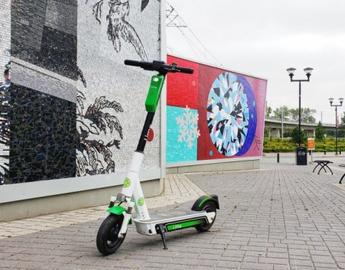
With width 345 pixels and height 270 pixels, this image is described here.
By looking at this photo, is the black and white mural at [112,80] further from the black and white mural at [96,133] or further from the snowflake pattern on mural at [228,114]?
the snowflake pattern on mural at [228,114]

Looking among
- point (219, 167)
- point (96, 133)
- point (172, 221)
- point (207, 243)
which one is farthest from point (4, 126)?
point (219, 167)

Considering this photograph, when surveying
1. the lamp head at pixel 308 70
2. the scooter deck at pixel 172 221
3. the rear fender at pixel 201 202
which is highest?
the lamp head at pixel 308 70

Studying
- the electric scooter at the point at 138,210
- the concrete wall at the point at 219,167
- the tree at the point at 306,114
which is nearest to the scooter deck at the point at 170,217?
the electric scooter at the point at 138,210

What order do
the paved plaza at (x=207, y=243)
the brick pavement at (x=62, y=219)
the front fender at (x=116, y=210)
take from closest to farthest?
the paved plaza at (x=207, y=243) < the front fender at (x=116, y=210) < the brick pavement at (x=62, y=219)

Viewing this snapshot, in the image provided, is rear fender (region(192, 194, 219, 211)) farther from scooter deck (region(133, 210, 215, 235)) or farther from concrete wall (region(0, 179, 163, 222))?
concrete wall (region(0, 179, 163, 222))

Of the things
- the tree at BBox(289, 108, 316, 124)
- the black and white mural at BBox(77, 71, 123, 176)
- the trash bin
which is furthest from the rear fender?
the tree at BBox(289, 108, 316, 124)

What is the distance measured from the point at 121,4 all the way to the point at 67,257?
575cm

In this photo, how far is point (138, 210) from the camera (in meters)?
4.80

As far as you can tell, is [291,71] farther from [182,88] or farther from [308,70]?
[182,88]

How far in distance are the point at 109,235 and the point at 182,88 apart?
12.6 meters

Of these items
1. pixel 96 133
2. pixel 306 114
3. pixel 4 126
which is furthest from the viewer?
pixel 306 114

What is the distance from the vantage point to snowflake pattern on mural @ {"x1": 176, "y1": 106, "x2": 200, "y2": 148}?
54.0 ft

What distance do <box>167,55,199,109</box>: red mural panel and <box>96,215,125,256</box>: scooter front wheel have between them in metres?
11.6

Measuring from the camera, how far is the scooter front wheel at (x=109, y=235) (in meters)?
4.30
